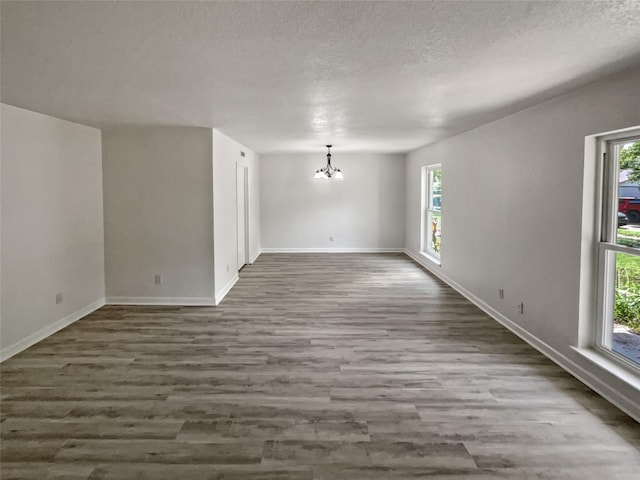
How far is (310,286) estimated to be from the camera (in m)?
6.53

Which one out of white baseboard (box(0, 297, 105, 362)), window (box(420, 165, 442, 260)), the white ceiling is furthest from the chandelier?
white baseboard (box(0, 297, 105, 362))

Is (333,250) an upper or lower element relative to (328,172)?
lower

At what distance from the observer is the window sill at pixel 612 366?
2.82 m

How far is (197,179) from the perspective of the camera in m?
5.33

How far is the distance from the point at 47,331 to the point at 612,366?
16.1 feet

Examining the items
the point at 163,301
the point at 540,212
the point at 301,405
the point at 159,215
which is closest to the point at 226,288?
the point at 163,301

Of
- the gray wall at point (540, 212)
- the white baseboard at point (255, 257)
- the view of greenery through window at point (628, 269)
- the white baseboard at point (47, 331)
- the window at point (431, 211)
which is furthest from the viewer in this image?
the white baseboard at point (255, 257)

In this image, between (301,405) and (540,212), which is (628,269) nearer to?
(540,212)

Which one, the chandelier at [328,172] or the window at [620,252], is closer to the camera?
the window at [620,252]

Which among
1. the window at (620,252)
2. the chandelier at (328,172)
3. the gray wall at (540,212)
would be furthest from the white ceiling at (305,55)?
the chandelier at (328,172)

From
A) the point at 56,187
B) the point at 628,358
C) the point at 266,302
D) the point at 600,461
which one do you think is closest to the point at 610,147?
the point at 628,358

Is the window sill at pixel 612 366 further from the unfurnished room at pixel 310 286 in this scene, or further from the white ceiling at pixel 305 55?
A: the white ceiling at pixel 305 55

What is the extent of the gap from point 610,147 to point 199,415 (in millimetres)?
3449

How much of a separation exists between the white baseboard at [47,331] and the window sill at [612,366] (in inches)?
185
